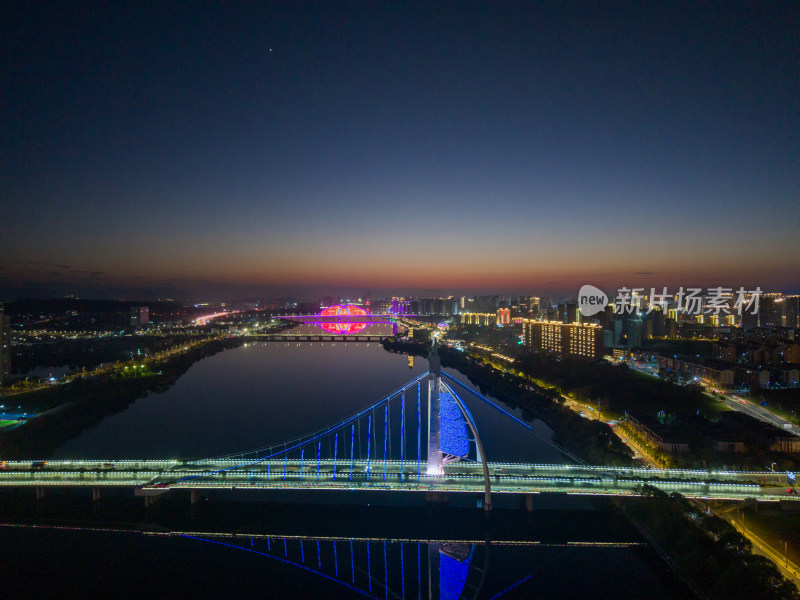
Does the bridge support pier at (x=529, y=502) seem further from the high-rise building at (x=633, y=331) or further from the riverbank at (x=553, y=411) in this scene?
the high-rise building at (x=633, y=331)

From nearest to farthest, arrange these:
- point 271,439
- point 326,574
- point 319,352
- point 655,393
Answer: point 326,574
point 271,439
point 655,393
point 319,352


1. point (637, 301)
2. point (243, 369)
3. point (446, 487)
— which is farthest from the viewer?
point (637, 301)

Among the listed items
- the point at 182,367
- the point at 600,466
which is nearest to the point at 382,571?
the point at 600,466

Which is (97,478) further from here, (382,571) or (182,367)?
(182,367)

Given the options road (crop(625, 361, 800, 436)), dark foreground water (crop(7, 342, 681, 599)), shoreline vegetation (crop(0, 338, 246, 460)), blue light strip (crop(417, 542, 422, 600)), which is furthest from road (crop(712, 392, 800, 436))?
shoreline vegetation (crop(0, 338, 246, 460))

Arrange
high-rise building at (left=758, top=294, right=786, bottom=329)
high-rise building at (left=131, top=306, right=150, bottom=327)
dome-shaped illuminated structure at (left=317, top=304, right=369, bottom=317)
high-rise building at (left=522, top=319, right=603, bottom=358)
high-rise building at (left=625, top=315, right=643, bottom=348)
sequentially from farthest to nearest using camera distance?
dome-shaped illuminated structure at (left=317, top=304, right=369, bottom=317) → high-rise building at (left=131, top=306, right=150, bottom=327) → high-rise building at (left=758, top=294, right=786, bottom=329) → high-rise building at (left=625, top=315, right=643, bottom=348) → high-rise building at (left=522, top=319, right=603, bottom=358)

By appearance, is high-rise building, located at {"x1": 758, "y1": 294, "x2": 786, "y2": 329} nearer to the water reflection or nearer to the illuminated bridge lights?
the illuminated bridge lights

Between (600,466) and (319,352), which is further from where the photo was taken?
(319,352)
